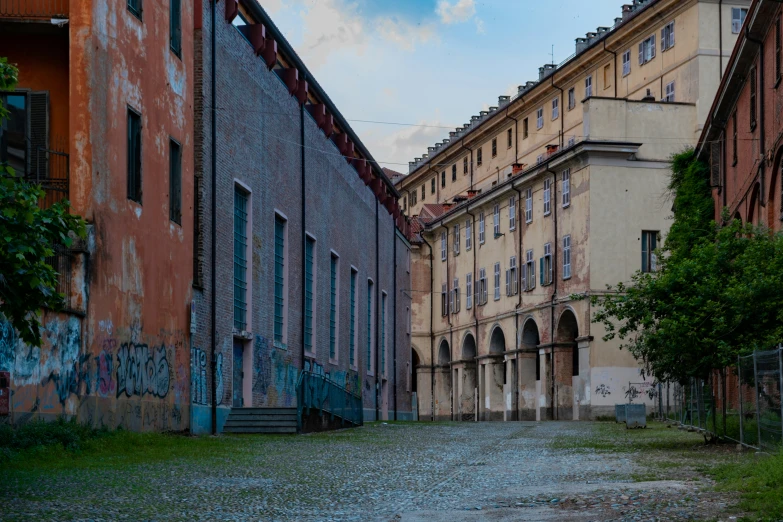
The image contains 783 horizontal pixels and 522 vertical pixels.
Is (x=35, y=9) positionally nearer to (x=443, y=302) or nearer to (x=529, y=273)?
(x=529, y=273)

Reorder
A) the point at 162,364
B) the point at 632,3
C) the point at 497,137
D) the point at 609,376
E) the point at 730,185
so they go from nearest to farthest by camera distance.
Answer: the point at 162,364 < the point at 730,185 < the point at 609,376 < the point at 632,3 < the point at 497,137

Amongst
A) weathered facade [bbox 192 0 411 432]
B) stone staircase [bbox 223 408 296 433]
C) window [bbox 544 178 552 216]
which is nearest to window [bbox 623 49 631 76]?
window [bbox 544 178 552 216]

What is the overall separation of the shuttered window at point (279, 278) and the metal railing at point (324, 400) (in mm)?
2954

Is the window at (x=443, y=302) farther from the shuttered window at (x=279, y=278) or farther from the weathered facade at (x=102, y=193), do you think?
the weathered facade at (x=102, y=193)

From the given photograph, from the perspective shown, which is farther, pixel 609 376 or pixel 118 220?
pixel 609 376

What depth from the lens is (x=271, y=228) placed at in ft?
109

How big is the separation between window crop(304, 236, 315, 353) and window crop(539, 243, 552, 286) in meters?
21.2

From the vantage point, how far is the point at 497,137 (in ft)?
243

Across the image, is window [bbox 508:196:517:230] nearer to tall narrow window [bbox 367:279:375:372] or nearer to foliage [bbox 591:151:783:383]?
tall narrow window [bbox 367:279:375:372]

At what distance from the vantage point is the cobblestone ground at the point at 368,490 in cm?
1069

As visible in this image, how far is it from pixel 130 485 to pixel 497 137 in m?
62.6

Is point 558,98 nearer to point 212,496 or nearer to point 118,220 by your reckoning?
point 118,220

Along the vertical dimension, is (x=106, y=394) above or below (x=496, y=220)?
below

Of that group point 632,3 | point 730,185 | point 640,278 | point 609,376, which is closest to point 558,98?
point 632,3
